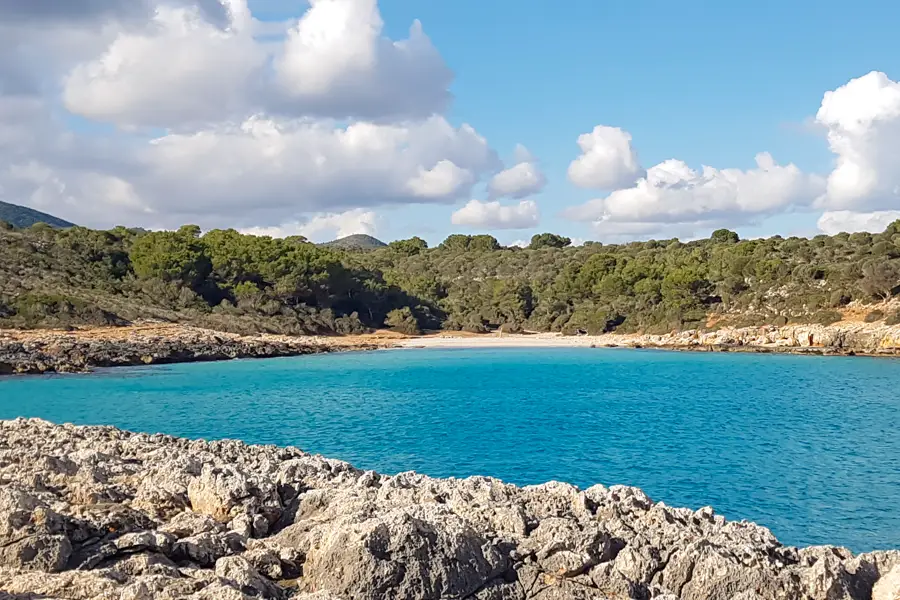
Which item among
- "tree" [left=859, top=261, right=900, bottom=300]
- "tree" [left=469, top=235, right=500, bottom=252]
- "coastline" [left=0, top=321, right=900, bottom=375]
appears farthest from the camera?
"tree" [left=469, top=235, right=500, bottom=252]

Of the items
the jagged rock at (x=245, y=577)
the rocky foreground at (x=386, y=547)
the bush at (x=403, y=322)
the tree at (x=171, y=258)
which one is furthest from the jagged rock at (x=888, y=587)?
the bush at (x=403, y=322)

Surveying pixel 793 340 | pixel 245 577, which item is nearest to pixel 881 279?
pixel 793 340

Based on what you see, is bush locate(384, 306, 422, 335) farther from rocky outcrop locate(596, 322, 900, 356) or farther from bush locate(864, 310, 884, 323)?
bush locate(864, 310, 884, 323)

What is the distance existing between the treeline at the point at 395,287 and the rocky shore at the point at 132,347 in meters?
2.28

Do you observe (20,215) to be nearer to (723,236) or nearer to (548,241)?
(548,241)

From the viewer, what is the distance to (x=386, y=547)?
655 centimetres

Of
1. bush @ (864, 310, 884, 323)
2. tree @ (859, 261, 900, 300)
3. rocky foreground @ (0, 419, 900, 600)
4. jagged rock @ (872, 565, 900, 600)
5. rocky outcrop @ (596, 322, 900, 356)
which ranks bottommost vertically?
jagged rock @ (872, 565, 900, 600)

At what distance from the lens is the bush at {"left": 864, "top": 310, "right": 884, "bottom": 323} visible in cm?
5303

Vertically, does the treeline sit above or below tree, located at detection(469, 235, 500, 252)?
below

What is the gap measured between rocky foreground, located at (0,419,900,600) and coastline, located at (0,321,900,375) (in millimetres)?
30523

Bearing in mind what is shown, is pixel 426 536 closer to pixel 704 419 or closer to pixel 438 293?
pixel 704 419

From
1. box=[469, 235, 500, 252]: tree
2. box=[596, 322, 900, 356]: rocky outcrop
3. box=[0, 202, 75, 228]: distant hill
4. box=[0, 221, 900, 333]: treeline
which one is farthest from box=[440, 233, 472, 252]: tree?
box=[0, 202, 75, 228]: distant hill

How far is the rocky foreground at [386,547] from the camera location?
6.40 meters

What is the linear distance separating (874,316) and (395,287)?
125 feet
